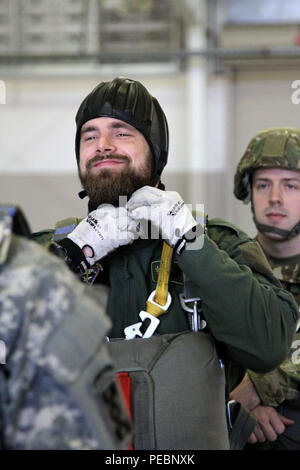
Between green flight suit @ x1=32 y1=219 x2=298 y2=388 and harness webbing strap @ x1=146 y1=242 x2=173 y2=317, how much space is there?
0.08ft

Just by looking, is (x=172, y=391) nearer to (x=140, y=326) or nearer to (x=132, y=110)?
(x=140, y=326)

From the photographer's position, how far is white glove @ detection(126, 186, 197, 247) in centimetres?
128

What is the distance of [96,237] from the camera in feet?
4.36

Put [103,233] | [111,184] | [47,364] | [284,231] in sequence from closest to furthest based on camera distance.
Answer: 1. [47,364]
2. [103,233]
3. [111,184]
4. [284,231]

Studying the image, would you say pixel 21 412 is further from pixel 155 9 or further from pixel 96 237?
pixel 155 9

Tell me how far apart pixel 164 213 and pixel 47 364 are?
0.74m

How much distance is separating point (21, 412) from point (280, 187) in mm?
1685

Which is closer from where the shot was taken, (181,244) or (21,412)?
(21,412)

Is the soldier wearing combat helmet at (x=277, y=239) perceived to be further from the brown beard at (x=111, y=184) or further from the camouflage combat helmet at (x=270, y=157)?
the brown beard at (x=111, y=184)

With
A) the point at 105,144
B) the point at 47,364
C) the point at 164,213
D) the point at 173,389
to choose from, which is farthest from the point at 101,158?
the point at 47,364

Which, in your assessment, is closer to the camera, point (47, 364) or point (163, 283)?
point (47, 364)

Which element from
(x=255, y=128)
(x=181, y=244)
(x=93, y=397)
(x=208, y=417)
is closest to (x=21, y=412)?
(x=93, y=397)

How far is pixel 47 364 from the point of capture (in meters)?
0.57
